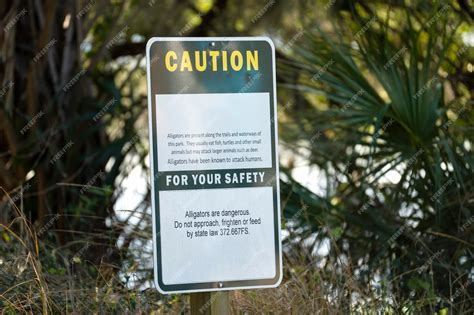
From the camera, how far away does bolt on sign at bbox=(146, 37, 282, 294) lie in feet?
9.87

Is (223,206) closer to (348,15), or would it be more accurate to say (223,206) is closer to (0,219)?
(0,219)

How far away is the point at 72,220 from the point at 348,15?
3287mm

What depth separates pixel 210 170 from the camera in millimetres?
3037

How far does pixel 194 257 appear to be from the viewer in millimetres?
3006

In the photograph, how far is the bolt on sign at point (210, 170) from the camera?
301 centimetres
